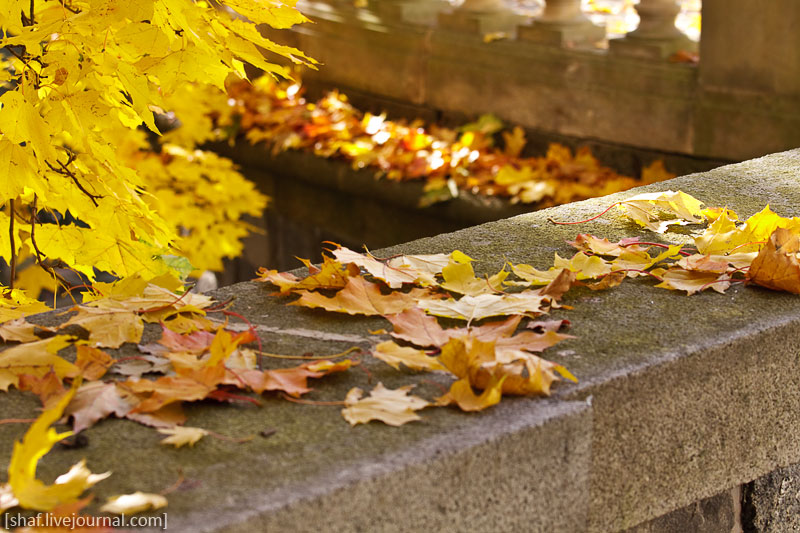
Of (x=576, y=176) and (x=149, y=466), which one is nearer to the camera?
(x=149, y=466)

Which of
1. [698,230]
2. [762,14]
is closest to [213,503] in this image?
[698,230]

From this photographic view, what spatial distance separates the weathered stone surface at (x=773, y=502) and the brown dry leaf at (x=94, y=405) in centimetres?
97

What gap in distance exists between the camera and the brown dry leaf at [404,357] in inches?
55.2

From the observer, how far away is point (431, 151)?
17.5 ft

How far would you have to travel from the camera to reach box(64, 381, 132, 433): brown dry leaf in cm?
126

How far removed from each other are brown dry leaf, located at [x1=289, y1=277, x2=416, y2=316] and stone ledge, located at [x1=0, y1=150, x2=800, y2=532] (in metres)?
0.02

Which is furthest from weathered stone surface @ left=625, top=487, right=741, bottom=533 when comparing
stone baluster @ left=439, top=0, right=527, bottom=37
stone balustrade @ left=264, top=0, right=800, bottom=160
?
stone baluster @ left=439, top=0, right=527, bottom=37

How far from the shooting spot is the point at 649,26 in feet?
15.4

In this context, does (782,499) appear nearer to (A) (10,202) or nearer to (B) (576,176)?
(A) (10,202)

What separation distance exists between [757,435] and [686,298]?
0.23m

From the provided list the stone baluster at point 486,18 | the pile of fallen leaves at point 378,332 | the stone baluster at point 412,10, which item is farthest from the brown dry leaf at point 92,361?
the stone baluster at point 412,10

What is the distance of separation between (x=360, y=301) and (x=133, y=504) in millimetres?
614

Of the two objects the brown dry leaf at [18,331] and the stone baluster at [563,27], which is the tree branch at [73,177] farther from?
the stone baluster at [563,27]

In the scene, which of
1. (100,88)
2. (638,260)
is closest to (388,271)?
(638,260)
